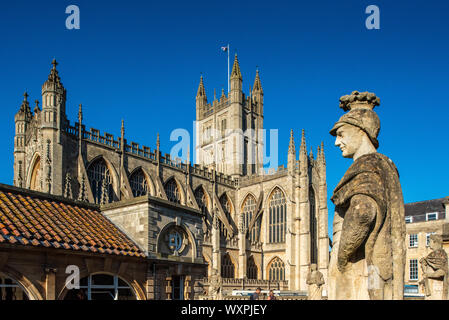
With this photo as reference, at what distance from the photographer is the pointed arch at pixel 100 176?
1313 inches

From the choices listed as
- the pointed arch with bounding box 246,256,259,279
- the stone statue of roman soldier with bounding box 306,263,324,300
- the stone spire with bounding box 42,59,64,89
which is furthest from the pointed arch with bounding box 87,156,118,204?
the stone statue of roman soldier with bounding box 306,263,324,300

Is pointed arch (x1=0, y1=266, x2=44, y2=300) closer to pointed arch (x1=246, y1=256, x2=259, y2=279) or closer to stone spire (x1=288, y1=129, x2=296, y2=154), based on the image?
pointed arch (x1=246, y1=256, x2=259, y2=279)

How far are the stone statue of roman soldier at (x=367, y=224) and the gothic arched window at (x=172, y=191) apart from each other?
38180mm

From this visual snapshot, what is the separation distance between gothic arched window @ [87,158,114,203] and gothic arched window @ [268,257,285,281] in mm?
18388

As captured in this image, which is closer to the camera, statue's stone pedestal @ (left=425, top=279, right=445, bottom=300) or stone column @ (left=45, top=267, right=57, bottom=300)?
statue's stone pedestal @ (left=425, top=279, right=445, bottom=300)

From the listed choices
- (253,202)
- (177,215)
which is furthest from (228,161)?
(177,215)


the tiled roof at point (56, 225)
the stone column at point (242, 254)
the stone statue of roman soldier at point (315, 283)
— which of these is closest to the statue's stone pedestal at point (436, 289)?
the tiled roof at point (56, 225)

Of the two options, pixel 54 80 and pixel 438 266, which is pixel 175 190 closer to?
pixel 54 80

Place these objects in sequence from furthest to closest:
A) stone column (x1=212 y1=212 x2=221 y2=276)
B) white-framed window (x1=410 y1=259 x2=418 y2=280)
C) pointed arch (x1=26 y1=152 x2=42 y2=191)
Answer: stone column (x1=212 y1=212 x2=221 y2=276), white-framed window (x1=410 y1=259 x2=418 y2=280), pointed arch (x1=26 y1=152 x2=42 y2=191)

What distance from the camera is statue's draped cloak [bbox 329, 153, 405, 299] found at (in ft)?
9.74

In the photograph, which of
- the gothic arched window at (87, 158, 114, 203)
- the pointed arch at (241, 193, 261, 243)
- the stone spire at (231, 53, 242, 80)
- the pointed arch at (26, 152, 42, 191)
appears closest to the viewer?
the pointed arch at (26, 152, 42, 191)

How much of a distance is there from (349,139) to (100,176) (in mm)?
33118

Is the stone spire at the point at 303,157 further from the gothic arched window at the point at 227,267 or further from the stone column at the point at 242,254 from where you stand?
the gothic arched window at the point at 227,267
